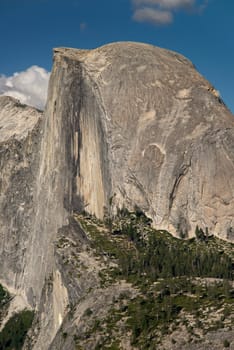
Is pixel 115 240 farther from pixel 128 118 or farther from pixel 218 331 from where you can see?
pixel 218 331

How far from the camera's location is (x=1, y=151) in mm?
188750

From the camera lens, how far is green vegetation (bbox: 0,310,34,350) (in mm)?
131663

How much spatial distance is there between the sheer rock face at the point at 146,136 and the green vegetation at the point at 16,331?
30.9 meters

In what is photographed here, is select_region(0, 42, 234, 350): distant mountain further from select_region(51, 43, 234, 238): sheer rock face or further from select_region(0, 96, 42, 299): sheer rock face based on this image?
select_region(0, 96, 42, 299): sheer rock face

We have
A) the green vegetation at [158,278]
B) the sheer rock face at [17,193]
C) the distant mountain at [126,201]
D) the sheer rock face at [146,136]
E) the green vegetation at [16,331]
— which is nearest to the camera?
the green vegetation at [158,278]

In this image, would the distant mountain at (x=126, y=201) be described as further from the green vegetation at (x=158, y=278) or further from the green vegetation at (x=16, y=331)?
the green vegetation at (x=16, y=331)

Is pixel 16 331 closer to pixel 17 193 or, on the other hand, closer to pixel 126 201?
pixel 126 201

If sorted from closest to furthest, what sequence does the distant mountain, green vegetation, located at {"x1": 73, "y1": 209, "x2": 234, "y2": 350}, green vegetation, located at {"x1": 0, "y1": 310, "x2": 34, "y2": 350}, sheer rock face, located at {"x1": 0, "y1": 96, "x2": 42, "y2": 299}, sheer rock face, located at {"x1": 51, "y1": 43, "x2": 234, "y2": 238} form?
green vegetation, located at {"x1": 73, "y1": 209, "x2": 234, "y2": 350} < the distant mountain < sheer rock face, located at {"x1": 51, "y1": 43, "x2": 234, "y2": 238} < green vegetation, located at {"x1": 0, "y1": 310, "x2": 34, "y2": 350} < sheer rock face, located at {"x1": 0, "y1": 96, "x2": 42, "y2": 299}

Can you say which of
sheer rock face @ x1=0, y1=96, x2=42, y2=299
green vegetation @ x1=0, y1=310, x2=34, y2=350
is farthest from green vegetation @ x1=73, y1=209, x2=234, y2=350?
sheer rock face @ x1=0, y1=96, x2=42, y2=299

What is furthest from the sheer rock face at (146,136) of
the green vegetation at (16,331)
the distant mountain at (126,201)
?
the green vegetation at (16,331)

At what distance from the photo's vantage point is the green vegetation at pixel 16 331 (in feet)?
432

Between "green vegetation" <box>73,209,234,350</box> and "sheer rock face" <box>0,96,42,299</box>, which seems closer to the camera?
"green vegetation" <box>73,209,234,350</box>

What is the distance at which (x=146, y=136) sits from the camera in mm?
121688

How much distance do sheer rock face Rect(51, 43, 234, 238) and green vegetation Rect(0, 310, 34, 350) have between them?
30865mm
